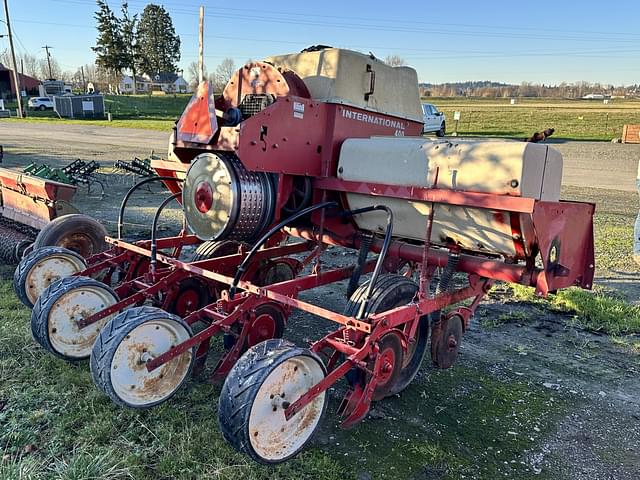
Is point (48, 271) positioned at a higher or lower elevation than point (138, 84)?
lower

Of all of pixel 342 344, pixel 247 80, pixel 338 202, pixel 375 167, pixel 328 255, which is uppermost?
pixel 247 80

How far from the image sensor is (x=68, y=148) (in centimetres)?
1959

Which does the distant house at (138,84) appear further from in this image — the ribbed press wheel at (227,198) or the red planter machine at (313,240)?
the ribbed press wheel at (227,198)

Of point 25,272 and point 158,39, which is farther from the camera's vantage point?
point 158,39

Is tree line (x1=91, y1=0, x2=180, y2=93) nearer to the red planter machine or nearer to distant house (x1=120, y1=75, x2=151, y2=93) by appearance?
distant house (x1=120, y1=75, x2=151, y2=93)

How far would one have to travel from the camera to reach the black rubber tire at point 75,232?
4863mm

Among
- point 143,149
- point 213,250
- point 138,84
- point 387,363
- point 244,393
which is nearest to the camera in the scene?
point 244,393

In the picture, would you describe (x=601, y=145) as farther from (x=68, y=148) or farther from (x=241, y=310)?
(x=241, y=310)

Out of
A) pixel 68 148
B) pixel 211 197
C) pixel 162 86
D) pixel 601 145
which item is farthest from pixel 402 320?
pixel 162 86

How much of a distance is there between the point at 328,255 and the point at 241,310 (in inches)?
146

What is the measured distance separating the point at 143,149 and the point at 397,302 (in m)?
17.7

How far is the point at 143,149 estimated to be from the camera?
19.5m

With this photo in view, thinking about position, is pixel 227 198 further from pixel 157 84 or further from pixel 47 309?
pixel 157 84

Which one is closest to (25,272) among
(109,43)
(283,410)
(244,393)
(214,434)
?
(214,434)
